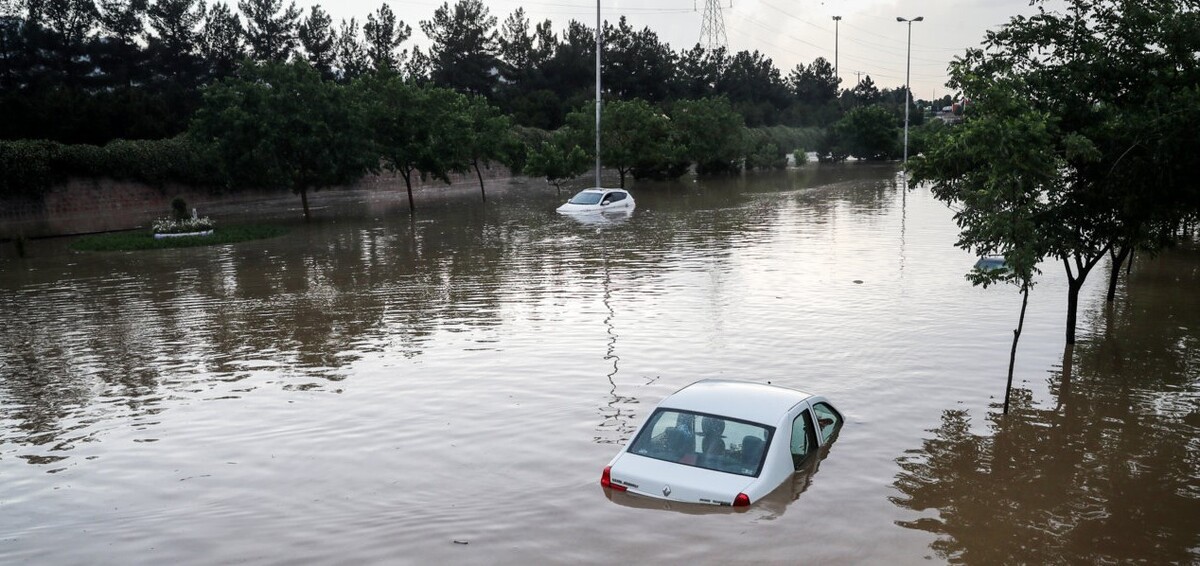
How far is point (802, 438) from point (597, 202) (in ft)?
108

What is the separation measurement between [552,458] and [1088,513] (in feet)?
18.0

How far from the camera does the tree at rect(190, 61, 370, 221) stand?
3719cm

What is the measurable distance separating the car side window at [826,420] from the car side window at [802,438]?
1.35ft

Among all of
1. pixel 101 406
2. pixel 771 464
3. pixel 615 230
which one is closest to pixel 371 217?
pixel 615 230

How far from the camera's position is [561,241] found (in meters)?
31.8

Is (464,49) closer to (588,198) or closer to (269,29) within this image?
(269,29)

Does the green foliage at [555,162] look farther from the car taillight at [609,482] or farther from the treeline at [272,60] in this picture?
the car taillight at [609,482]

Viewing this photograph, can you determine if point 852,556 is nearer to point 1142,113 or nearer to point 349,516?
point 349,516


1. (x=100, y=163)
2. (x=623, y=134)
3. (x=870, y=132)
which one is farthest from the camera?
(x=870, y=132)

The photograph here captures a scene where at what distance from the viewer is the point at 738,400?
9.28 m

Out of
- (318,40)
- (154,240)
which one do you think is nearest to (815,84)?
(318,40)

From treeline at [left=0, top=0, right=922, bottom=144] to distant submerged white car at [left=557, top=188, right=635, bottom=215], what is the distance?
12.5 metres

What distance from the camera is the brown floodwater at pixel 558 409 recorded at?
27.6 ft

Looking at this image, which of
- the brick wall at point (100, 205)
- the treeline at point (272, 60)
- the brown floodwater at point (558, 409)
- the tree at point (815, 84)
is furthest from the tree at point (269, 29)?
the tree at point (815, 84)
